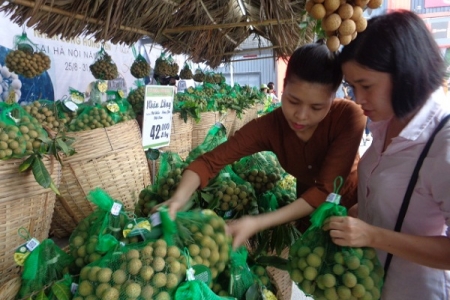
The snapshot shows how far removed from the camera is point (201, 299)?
693mm

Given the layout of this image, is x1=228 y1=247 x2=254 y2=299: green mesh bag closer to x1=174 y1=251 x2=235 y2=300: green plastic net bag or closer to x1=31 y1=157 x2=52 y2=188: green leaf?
x1=174 y1=251 x2=235 y2=300: green plastic net bag

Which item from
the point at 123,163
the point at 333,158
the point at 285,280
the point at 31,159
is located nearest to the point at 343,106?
the point at 333,158

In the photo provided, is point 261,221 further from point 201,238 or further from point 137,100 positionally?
point 137,100

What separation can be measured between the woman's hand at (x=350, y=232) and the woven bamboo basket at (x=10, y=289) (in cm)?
69

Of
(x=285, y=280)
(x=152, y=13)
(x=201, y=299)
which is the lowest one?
(x=285, y=280)

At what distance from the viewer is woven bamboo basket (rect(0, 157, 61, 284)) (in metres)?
0.92

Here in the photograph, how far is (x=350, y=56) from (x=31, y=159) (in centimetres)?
86

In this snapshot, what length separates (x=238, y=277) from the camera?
854 mm

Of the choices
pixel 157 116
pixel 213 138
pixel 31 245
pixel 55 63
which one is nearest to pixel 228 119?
pixel 213 138

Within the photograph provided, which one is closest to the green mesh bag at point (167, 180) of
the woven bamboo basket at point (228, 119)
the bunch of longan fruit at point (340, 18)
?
the bunch of longan fruit at point (340, 18)

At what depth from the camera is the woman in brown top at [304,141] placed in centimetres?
105

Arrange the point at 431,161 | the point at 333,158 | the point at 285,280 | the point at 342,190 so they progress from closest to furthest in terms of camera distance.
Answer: the point at 431,161, the point at 333,158, the point at 342,190, the point at 285,280

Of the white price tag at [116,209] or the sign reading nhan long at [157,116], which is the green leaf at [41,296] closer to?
the white price tag at [116,209]

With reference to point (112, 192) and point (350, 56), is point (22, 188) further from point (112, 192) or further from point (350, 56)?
point (350, 56)
